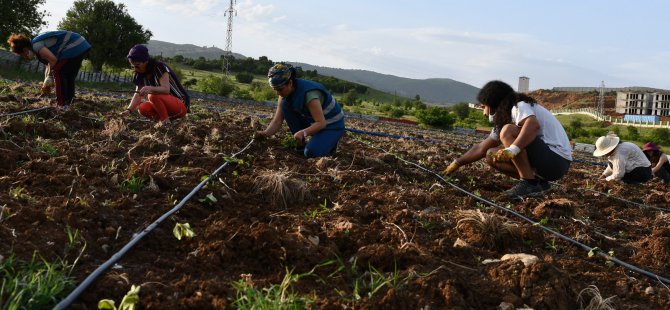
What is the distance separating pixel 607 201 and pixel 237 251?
3824mm

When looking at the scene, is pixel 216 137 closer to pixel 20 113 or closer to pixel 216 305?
pixel 20 113

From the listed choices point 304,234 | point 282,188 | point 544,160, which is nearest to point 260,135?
point 282,188

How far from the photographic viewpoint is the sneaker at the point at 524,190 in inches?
177

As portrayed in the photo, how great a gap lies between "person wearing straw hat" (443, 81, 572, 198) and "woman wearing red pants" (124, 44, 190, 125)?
363cm

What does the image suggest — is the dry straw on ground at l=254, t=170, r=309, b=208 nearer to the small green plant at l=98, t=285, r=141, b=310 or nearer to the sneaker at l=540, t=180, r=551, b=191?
the small green plant at l=98, t=285, r=141, b=310

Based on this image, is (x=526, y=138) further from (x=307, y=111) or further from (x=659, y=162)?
(x=659, y=162)

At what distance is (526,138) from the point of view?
14.5 ft

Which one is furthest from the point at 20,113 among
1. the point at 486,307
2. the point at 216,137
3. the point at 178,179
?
the point at 486,307

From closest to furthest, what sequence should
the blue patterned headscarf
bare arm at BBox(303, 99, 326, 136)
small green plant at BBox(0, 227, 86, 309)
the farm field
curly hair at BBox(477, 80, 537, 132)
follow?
small green plant at BBox(0, 227, 86, 309) → the farm field → curly hair at BBox(477, 80, 537, 132) → the blue patterned headscarf → bare arm at BBox(303, 99, 326, 136)

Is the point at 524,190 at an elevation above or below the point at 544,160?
below

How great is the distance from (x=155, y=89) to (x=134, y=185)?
3261 mm

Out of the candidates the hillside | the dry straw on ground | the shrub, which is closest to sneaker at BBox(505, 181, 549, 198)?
the dry straw on ground

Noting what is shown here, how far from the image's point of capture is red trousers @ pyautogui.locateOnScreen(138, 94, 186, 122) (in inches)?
260

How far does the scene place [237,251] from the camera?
7.89ft
